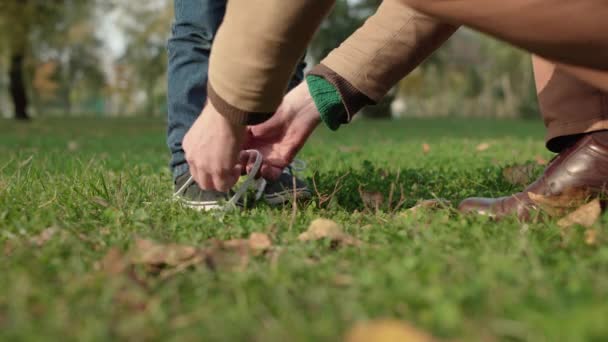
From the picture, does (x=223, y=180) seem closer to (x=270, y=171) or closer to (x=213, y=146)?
(x=213, y=146)

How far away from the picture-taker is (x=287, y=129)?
2.38 m

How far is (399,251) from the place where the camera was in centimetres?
162

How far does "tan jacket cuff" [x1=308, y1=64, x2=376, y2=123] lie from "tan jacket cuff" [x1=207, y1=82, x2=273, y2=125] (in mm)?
516

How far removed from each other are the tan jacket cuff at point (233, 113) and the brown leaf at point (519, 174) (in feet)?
6.02

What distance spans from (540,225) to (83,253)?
1.28 metres

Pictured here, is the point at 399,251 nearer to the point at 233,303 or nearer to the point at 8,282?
the point at 233,303

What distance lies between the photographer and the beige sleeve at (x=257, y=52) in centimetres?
152

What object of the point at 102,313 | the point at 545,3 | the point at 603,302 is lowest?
the point at 102,313

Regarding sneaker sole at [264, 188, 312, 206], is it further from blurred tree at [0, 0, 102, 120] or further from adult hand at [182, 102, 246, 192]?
blurred tree at [0, 0, 102, 120]

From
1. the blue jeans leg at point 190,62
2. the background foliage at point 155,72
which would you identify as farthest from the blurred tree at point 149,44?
the blue jeans leg at point 190,62

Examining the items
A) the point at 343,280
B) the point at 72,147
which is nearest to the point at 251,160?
the point at 343,280

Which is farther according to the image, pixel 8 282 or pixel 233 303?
pixel 8 282

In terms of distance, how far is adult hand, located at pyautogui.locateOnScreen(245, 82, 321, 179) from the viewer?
7.68 feet

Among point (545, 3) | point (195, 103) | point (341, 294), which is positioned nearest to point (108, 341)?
point (341, 294)
